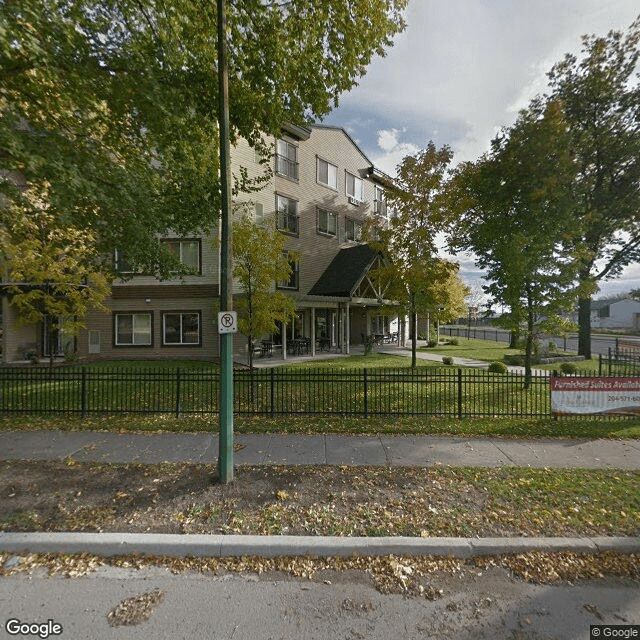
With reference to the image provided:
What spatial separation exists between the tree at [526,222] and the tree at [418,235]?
0.84m

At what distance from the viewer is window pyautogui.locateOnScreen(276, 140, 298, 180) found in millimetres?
20375

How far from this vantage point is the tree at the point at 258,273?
33.7 ft

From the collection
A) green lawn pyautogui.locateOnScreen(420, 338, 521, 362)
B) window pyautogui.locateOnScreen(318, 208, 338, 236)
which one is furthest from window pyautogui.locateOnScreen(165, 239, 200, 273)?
green lawn pyautogui.locateOnScreen(420, 338, 521, 362)

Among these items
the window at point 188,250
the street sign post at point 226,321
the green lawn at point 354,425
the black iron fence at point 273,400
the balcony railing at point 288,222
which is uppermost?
the balcony railing at point 288,222

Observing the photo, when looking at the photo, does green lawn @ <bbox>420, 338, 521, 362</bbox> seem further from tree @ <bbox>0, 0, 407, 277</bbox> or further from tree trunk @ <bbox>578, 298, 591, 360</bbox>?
tree @ <bbox>0, 0, 407, 277</bbox>

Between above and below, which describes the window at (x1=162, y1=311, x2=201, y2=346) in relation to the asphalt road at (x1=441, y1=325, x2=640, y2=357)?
above

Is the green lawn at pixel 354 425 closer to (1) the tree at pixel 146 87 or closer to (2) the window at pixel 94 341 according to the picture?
(1) the tree at pixel 146 87

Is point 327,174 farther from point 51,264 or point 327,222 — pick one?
point 51,264

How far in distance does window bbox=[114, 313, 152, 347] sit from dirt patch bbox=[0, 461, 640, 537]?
43.3ft

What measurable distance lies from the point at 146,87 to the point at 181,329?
42.5 ft

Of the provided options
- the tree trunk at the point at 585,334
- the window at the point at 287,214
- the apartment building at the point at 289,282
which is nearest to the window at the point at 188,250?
the apartment building at the point at 289,282

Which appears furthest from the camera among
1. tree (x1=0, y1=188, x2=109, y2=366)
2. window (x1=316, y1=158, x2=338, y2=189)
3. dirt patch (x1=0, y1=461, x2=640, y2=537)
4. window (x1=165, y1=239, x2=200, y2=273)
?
window (x1=316, y1=158, x2=338, y2=189)

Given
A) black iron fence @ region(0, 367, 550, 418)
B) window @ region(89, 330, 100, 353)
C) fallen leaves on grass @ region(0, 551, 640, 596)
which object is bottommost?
fallen leaves on grass @ region(0, 551, 640, 596)

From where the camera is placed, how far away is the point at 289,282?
20.5m
